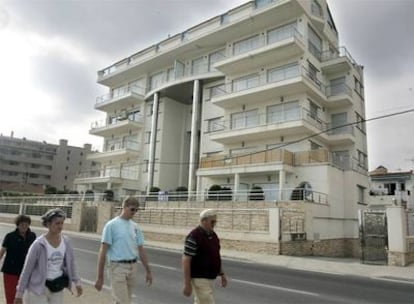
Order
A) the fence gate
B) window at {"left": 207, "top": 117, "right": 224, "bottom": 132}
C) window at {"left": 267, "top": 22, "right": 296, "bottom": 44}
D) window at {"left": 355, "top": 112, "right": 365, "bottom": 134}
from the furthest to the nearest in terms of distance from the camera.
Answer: window at {"left": 207, "top": 117, "right": 224, "bottom": 132}
window at {"left": 355, "top": 112, "right": 365, "bottom": 134}
window at {"left": 267, "top": 22, "right": 296, "bottom": 44}
the fence gate

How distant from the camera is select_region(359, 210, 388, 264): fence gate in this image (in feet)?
54.2

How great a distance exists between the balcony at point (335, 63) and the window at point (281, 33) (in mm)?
4382

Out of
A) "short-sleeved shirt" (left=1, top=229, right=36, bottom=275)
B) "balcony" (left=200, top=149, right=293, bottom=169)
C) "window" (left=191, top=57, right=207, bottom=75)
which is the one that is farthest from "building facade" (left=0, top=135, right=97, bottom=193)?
"short-sleeved shirt" (left=1, top=229, right=36, bottom=275)

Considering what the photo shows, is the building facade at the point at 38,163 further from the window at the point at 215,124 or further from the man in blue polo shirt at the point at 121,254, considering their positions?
the man in blue polo shirt at the point at 121,254

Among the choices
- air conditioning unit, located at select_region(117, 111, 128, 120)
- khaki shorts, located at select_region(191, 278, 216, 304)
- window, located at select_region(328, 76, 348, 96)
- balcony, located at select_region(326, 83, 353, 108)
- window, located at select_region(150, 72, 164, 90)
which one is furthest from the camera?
air conditioning unit, located at select_region(117, 111, 128, 120)

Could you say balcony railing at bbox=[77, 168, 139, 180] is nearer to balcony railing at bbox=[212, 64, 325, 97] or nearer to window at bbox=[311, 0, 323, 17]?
balcony railing at bbox=[212, 64, 325, 97]

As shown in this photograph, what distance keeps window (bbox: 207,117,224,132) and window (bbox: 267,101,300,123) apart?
527 cm

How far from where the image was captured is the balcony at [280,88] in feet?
94.3

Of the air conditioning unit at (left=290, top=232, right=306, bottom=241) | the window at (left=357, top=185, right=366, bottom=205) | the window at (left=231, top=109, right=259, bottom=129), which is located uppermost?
the window at (left=231, top=109, right=259, bottom=129)

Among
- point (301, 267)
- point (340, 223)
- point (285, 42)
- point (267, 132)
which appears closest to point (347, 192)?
point (340, 223)

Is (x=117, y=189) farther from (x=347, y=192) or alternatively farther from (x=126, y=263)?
(x=126, y=263)

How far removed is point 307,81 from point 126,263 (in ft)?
85.9

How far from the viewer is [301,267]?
1489cm

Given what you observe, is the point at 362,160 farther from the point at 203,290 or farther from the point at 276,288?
the point at 203,290
